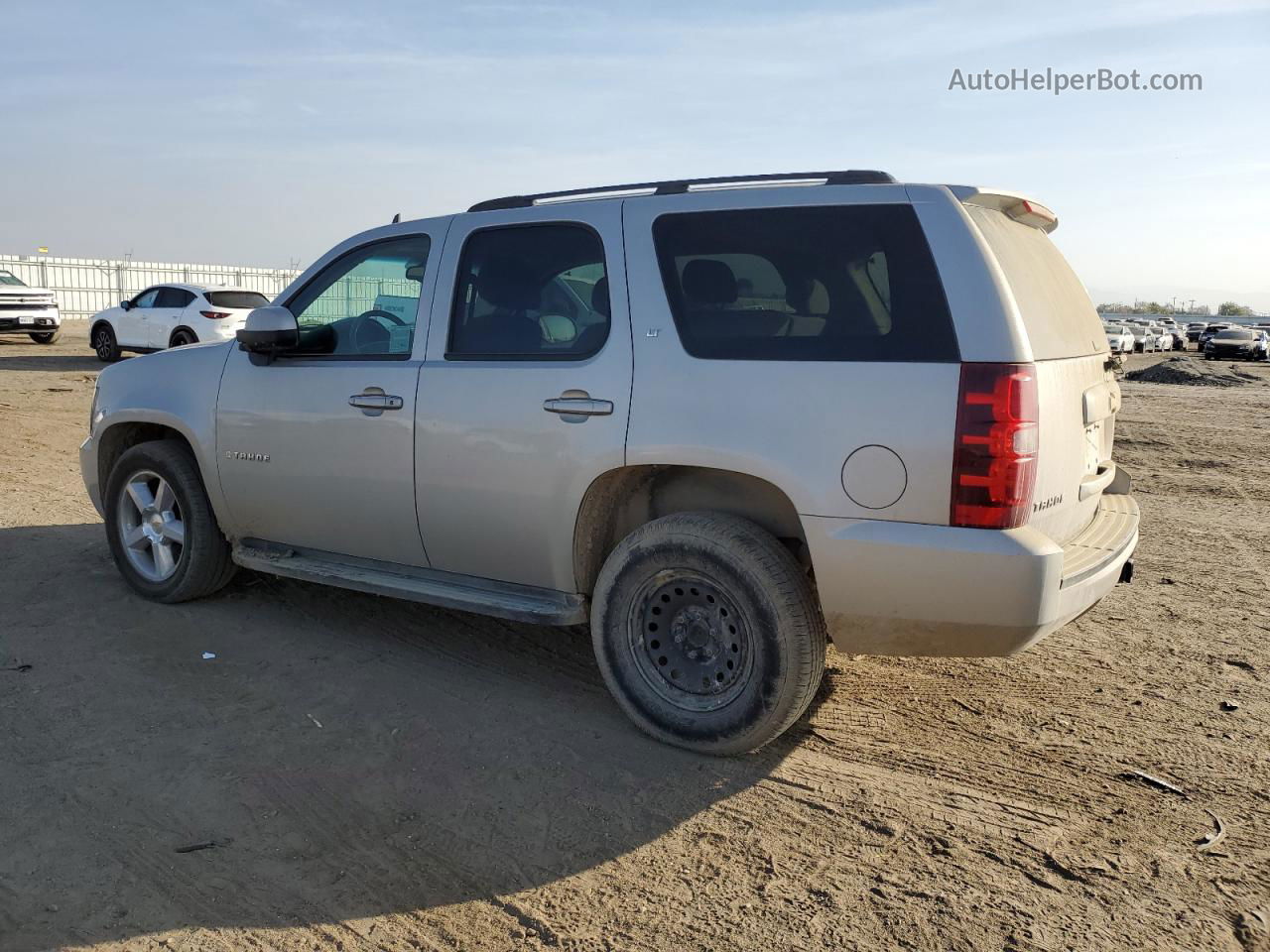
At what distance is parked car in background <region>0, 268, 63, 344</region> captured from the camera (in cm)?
2432

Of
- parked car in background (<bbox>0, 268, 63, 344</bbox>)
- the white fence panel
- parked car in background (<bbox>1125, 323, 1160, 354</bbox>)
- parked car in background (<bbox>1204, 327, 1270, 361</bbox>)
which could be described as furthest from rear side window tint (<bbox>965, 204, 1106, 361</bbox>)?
parked car in background (<bbox>1125, 323, 1160, 354</bbox>)

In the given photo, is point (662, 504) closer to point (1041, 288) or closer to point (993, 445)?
point (993, 445)

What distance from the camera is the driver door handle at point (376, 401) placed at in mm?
4488

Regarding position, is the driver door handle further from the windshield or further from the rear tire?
the rear tire

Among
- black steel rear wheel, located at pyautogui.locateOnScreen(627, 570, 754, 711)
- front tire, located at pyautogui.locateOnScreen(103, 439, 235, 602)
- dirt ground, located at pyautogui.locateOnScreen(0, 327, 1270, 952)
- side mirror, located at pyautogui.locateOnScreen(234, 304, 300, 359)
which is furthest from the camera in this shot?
front tire, located at pyautogui.locateOnScreen(103, 439, 235, 602)

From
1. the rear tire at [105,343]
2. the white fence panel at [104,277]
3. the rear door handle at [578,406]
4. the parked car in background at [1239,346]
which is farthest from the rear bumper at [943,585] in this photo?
the parked car in background at [1239,346]

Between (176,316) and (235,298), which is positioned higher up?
(235,298)

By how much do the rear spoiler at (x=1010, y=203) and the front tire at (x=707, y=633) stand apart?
1.37 meters

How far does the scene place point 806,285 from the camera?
3674 millimetres

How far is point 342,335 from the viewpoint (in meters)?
4.86

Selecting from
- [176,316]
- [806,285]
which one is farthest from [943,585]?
[176,316]

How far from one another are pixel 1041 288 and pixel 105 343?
21.9m

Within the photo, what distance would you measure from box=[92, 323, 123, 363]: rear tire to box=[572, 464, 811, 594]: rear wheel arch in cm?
2034

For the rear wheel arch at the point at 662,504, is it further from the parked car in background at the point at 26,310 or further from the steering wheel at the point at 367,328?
the parked car in background at the point at 26,310
